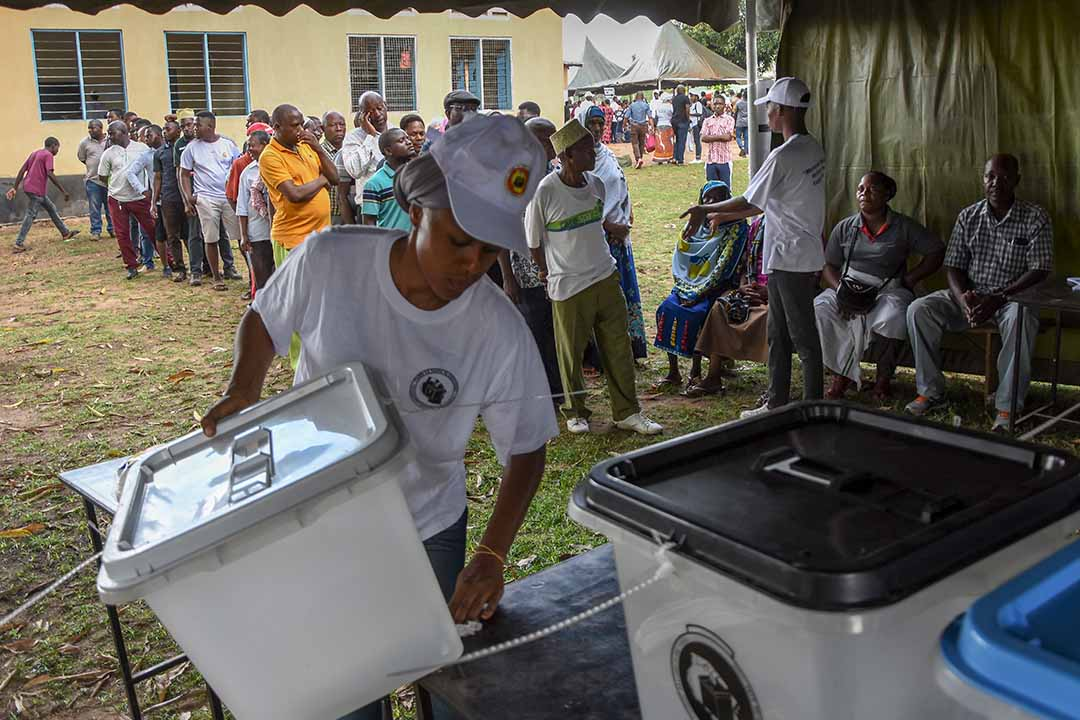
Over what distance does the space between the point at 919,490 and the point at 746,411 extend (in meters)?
5.11

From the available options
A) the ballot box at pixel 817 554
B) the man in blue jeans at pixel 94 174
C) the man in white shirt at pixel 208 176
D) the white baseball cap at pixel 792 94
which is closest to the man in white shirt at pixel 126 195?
the man in white shirt at pixel 208 176

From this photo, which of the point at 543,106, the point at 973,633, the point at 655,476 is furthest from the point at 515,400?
the point at 543,106

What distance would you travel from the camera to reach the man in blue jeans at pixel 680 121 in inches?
991

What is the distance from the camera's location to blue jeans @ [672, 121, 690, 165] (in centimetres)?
2539

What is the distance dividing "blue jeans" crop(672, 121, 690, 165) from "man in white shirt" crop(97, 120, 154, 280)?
1519cm

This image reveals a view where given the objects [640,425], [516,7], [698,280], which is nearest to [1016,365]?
[640,425]

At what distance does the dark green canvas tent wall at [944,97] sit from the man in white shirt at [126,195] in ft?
→ 29.4

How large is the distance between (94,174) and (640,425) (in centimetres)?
1295

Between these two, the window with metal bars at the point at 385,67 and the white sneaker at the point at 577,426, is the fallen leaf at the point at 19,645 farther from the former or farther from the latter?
the window with metal bars at the point at 385,67

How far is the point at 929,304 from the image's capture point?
624cm

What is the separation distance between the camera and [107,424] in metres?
6.91

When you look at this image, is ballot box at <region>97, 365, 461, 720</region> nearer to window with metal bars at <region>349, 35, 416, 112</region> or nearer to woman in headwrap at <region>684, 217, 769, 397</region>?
woman in headwrap at <region>684, 217, 769, 397</region>

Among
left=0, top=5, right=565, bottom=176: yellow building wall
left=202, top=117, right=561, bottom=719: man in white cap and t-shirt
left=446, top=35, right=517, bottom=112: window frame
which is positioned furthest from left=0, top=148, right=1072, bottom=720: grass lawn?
left=446, top=35, right=517, bottom=112: window frame

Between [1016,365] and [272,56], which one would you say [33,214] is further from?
[1016,365]
